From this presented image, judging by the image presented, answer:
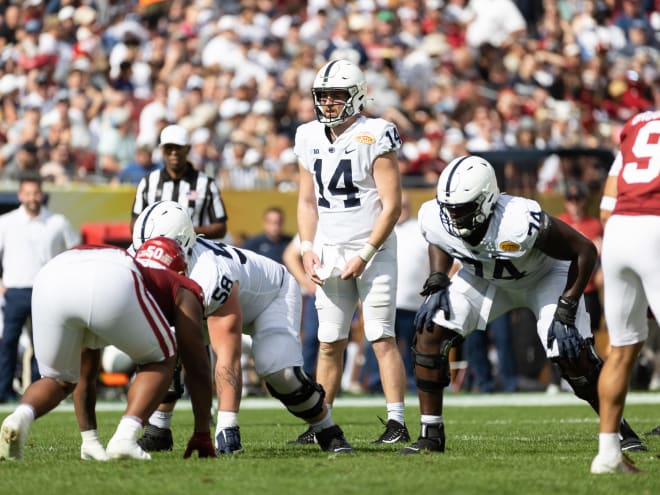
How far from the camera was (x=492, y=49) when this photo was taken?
2003 centimetres

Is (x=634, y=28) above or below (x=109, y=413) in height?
above

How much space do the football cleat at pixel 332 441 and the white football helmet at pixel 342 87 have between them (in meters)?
1.84

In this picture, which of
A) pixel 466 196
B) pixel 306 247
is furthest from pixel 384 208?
pixel 466 196

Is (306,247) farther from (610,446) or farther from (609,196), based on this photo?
(610,446)

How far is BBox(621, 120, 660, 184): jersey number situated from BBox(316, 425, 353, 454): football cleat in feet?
6.83

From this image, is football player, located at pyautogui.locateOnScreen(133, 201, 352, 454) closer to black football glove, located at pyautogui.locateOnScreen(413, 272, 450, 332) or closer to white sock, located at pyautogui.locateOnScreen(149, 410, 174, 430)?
white sock, located at pyautogui.locateOnScreen(149, 410, 174, 430)

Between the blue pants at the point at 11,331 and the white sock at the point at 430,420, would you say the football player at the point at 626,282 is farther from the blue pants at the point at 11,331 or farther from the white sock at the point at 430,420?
the blue pants at the point at 11,331

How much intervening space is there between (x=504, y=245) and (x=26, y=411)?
248cm

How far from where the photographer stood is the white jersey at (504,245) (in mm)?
6633

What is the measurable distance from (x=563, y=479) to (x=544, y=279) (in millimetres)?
1794

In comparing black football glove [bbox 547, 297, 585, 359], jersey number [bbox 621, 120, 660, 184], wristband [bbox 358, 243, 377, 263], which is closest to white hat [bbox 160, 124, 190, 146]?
wristband [bbox 358, 243, 377, 263]

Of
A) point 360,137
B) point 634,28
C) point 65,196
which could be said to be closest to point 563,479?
point 360,137

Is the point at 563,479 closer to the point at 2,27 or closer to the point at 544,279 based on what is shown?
the point at 544,279

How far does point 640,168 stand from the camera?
5641 mm
